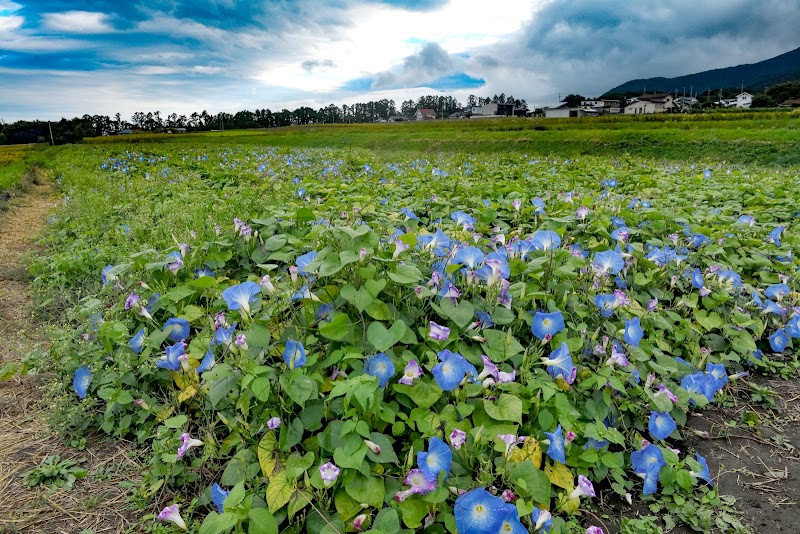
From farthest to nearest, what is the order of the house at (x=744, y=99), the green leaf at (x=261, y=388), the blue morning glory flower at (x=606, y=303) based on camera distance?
the house at (x=744, y=99) < the blue morning glory flower at (x=606, y=303) < the green leaf at (x=261, y=388)

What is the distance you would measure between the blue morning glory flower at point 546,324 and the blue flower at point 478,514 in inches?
39.2

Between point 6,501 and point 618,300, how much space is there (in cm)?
309

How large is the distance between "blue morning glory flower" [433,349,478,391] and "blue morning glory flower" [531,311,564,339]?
51cm

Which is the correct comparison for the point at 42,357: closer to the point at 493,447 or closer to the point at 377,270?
the point at 377,270

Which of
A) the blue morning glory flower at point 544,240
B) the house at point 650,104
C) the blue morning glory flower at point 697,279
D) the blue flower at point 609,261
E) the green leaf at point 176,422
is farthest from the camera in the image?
the house at point 650,104

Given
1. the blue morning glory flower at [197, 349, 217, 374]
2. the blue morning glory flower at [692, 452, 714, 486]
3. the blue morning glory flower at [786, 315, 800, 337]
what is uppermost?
the blue morning glory flower at [197, 349, 217, 374]

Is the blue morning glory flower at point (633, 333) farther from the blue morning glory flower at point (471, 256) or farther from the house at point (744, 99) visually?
A: the house at point (744, 99)

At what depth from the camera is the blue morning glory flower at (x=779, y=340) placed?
3053 mm

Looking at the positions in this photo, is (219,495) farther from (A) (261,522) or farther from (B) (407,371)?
(B) (407,371)

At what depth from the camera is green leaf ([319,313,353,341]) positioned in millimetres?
2053

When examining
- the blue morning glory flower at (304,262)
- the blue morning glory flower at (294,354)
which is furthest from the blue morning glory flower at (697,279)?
the blue morning glory flower at (294,354)

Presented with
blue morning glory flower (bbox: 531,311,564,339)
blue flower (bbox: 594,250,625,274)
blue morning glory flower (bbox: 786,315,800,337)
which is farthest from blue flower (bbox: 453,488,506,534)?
blue morning glory flower (bbox: 786,315,800,337)

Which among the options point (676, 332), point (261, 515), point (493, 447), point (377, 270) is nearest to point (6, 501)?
point (261, 515)

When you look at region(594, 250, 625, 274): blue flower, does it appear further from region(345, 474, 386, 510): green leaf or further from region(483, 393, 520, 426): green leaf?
region(345, 474, 386, 510): green leaf
